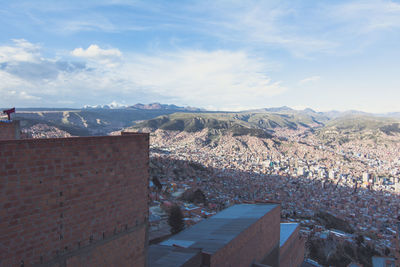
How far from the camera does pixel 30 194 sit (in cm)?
313

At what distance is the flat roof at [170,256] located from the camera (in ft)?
23.0

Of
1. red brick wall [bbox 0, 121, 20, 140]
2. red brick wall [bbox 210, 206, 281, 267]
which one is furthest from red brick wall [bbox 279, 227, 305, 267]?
red brick wall [bbox 0, 121, 20, 140]

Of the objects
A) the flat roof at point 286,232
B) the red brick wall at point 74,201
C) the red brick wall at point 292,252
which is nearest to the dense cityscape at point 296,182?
the flat roof at point 286,232

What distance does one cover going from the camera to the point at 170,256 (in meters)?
7.52

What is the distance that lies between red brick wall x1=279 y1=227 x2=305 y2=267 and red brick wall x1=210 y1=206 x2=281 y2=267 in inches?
59.0

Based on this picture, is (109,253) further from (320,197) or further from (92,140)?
(320,197)

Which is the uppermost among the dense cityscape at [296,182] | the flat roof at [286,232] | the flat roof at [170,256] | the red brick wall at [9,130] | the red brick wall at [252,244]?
the red brick wall at [9,130]

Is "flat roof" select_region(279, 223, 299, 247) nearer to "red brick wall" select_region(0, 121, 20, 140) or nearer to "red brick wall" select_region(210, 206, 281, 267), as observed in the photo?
"red brick wall" select_region(210, 206, 281, 267)

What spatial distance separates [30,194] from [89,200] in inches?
34.8

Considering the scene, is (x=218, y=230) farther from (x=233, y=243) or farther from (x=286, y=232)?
(x=286, y=232)

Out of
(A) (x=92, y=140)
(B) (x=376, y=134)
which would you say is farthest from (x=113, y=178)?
(B) (x=376, y=134)

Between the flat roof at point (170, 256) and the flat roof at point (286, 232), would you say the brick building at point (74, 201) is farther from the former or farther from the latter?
the flat roof at point (286, 232)

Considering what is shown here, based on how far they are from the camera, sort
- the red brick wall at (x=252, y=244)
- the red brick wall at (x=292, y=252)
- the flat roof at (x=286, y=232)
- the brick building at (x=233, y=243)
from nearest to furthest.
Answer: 1. the brick building at (x=233, y=243)
2. the red brick wall at (x=252, y=244)
3. the red brick wall at (x=292, y=252)
4. the flat roof at (x=286, y=232)

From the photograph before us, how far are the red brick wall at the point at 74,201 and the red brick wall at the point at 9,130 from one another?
15.7 ft
